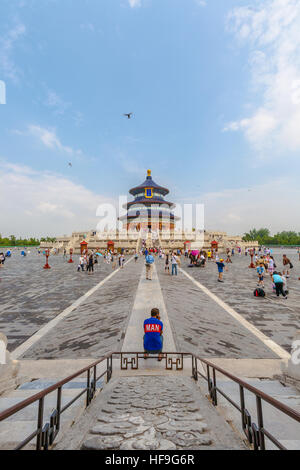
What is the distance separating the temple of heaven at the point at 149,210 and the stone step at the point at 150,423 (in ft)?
181

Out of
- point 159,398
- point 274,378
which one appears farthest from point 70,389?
point 274,378

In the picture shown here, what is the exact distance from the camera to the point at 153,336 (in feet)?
14.8

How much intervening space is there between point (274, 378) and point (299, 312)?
5116 mm

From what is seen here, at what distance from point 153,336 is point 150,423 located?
90.4 inches

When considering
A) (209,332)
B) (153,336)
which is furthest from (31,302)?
(209,332)

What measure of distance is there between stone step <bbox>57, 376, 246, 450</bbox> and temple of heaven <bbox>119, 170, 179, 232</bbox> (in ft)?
181

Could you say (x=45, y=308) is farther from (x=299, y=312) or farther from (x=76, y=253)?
(x=76, y=253)

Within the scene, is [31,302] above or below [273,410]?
below

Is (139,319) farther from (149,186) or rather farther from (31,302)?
(149,186)

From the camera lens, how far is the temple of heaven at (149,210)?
60.5 meters

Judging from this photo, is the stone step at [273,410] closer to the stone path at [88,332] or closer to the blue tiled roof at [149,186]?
the stone path at [88,332]

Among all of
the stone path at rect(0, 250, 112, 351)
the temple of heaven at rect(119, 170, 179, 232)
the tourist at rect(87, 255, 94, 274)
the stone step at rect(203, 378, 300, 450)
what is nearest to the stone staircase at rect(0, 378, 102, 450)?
the stone step at rect(203, 378, 300, 450)

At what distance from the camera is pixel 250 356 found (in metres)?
5.17

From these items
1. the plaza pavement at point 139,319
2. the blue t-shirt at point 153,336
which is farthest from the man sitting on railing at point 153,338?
the plaza pavement at point 139,319
